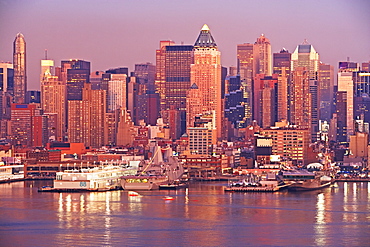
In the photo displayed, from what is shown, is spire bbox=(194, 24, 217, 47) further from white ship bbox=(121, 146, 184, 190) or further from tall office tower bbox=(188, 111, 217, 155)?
white ship bbox=(121, 146, 184, 190)

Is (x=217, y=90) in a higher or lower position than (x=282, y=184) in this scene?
higher

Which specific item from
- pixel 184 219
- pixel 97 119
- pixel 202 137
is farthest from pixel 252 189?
pixel 97 119

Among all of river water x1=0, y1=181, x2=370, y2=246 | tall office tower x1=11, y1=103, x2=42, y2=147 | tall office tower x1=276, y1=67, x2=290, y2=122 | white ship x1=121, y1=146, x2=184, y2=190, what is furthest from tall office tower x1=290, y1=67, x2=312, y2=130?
river water x1=0, y1=181, x2=370, y2=246

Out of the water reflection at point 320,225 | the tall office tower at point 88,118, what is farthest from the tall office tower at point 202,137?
the water reflection at point 320,225

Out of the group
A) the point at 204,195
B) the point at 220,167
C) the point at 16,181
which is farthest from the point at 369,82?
the point at 204,195

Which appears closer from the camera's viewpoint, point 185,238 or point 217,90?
point 185,238

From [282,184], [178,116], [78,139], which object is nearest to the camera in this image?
[282,184]

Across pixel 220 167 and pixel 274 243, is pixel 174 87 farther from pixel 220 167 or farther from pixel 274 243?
pixel 274 243
